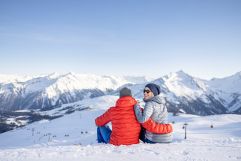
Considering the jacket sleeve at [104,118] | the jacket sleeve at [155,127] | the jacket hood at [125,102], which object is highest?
the jacket hood at [125,102]

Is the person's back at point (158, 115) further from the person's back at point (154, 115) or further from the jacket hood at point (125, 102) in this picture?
the jacket hood at point (125, 102)

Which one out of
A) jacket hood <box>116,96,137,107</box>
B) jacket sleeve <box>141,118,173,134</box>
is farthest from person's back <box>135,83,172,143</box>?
jacket hood <box>116,96,137,107</box>

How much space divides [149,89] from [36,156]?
5.45 m

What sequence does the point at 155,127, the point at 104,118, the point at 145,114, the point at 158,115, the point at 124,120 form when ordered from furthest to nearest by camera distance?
the point at 104,118, the point at 158,115, the point at 124,120, the point at 155,127, the point at 145,114

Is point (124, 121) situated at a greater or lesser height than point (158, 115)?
lesser

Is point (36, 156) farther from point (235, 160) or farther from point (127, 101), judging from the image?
point (235, 160)

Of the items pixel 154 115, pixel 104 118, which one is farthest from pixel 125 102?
pixel 154 115

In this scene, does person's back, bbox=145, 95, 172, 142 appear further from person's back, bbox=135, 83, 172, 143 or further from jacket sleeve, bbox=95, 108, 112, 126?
jacket sleeve, bbox=95, 108, 112, 126

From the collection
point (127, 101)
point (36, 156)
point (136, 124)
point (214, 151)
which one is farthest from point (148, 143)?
point (36, 156)

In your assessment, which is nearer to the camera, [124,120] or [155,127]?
[155,127]

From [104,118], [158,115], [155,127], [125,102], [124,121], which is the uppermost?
[125,102]

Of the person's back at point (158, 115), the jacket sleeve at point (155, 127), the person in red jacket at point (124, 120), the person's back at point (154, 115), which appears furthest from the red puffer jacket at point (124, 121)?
the person's back at point (158, 115)

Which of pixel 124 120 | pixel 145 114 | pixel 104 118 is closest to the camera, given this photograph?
pixel 145 114

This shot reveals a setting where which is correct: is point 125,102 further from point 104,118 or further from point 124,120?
point 104,118
